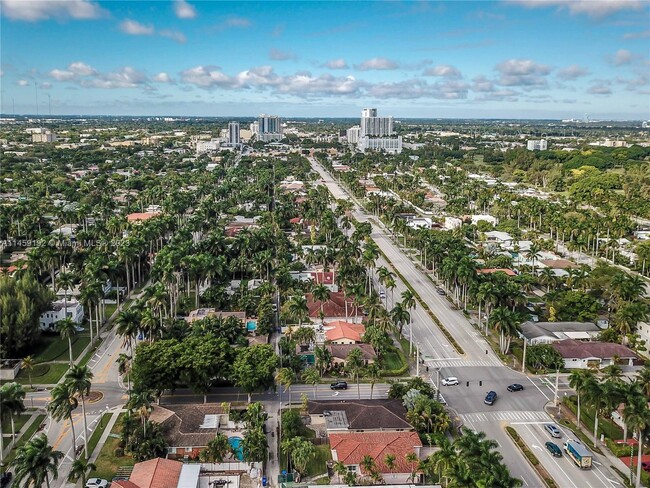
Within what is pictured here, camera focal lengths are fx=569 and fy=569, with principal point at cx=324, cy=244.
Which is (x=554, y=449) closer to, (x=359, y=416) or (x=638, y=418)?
(x=638, y=418)

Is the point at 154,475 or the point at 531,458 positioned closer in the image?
the point at 154,475

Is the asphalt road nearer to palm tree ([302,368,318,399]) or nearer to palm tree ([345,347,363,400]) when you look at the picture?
palm tree ([345,347,363,400])

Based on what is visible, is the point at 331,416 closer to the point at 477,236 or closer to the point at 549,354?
the point at 549,354

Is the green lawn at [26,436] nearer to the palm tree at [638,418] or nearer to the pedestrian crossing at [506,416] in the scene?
the pedestrian crossing at [506,416]

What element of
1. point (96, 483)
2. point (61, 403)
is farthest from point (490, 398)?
point (61, 403)

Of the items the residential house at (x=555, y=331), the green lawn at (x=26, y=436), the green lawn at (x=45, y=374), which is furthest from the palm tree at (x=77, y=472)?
the residential house at (x=555, y=331)

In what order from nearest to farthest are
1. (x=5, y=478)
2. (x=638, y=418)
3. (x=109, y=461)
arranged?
(x=638, y=418) → (x=5, y=478) → (x=109, y=461)
